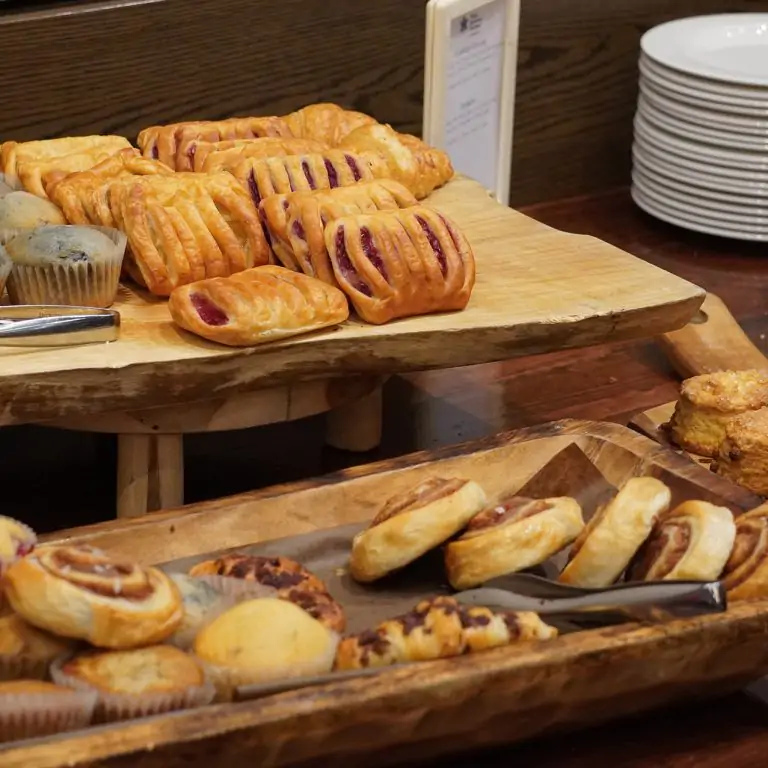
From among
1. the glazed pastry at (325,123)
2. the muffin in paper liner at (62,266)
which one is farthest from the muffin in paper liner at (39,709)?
the glazed pastry at (325,123)

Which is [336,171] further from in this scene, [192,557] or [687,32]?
[687,32]

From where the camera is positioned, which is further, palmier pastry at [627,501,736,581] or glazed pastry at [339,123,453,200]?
glazed pastry at [339,123,453,200]

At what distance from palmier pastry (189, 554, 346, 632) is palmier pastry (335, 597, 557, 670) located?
0.19 ft

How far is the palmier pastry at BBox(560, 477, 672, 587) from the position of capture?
1.04m

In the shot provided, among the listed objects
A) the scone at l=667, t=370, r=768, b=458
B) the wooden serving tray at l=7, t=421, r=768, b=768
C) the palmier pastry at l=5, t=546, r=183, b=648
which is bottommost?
the scone at l=667, t=370, r=768, b=458

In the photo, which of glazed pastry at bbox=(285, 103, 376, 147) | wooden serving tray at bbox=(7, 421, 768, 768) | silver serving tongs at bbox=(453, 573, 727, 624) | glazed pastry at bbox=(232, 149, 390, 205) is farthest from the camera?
glazed pastry at bbox=(285, 103, 376, 147)

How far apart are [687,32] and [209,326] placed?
4.23ft

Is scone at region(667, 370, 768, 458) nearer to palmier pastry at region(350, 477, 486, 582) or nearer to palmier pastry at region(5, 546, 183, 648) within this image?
palmier pastry at region(350, 477, 486, 582)

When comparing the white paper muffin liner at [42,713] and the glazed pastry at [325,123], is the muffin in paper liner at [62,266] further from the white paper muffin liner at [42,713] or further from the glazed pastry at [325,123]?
the white paper muffin liner at [42,713]

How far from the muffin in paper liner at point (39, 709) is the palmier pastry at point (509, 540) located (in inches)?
12.1

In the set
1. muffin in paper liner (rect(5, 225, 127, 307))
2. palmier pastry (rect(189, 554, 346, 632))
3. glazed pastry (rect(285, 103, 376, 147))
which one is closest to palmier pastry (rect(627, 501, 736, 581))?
palmier pastry (rect(189, 554, 346, 632))

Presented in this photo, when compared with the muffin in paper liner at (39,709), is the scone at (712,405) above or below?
below

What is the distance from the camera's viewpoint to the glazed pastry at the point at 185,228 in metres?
1.45

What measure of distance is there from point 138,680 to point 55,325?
1.61ft
